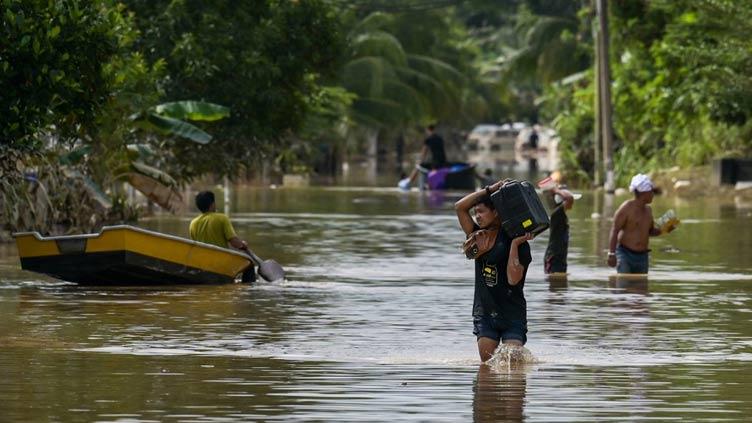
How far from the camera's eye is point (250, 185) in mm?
64312

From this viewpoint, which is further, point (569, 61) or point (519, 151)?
point (519, 151)

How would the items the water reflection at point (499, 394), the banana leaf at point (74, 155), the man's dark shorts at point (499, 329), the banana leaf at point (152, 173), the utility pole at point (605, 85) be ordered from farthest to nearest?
1. the utility pole at point (605, 85)
2. the banana leaf at point (152, 173)
3. the banana leaf at point (74, 155)
4. the man's dark shorts at point (499, 329)
5. the water reflection at point (499, 394)

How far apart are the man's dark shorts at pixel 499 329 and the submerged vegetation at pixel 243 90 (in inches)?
360

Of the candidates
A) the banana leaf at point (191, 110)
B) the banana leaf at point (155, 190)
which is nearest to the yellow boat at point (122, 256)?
the banana leaf at point (191, 110)

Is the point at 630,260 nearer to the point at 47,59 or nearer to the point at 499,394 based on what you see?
the point at 47,59

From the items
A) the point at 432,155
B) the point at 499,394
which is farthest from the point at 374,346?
the point at 432,155

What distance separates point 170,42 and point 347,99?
2344cm

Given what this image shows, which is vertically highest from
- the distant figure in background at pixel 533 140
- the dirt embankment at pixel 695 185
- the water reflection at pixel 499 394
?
the distant figure in background at pixel 533 140

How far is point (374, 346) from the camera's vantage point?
54.1 feet

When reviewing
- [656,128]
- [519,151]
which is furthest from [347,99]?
[519,151]

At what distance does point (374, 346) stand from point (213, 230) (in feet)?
22.8

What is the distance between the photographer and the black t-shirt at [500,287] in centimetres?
1450

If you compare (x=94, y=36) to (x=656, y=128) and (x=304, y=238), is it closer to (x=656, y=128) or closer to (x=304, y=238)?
(x=304, y=238)

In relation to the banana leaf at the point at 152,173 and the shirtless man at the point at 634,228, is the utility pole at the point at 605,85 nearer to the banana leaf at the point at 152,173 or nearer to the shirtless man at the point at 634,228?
the banana leaf at the point at 152,173
